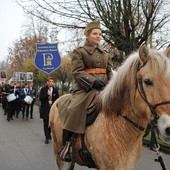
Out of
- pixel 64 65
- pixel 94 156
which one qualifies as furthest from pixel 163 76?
pixel 64 65

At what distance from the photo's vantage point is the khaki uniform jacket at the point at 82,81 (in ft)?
15.3

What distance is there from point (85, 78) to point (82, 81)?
0.07 meters

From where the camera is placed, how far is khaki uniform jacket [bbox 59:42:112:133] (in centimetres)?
467

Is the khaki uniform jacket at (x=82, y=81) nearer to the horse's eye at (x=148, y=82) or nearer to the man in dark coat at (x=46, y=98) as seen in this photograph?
the horse's eye at (x=148, y=82)

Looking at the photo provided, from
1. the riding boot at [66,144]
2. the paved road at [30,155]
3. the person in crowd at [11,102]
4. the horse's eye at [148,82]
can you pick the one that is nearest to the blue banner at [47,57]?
the paved road at [30,155]

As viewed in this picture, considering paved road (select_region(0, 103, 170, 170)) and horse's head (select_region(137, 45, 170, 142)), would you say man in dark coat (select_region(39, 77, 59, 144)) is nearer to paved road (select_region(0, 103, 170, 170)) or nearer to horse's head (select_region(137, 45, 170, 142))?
paved road (select_region(0, 103, 170, 170))

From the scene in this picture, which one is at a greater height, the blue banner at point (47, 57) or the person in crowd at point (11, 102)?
the blue banner at point (47, 57)

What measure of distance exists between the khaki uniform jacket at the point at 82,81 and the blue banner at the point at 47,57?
33.3 feet

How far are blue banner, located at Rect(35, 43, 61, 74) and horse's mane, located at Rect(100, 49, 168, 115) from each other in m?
10.9

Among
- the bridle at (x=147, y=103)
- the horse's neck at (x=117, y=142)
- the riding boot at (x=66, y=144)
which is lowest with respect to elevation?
the riding boot at (x=66, y=144)

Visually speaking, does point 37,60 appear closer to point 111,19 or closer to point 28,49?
point 111,19

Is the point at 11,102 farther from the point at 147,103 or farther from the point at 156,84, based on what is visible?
the point at 156,84

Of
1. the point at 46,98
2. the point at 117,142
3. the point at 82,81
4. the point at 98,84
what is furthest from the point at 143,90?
the point at 46,98

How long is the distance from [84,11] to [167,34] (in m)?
4.59
